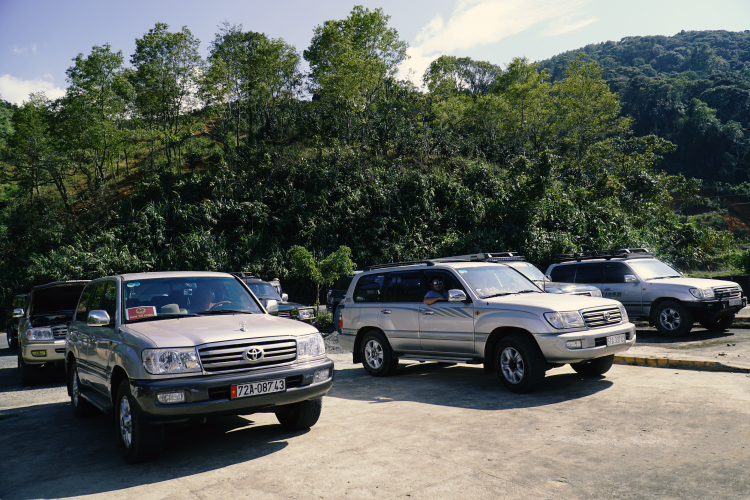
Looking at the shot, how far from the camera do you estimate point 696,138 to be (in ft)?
247

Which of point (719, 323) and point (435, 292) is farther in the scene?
point (719, 323)

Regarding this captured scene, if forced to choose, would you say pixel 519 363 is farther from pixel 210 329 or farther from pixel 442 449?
pixel 210 329

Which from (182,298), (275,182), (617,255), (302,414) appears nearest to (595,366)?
(302,414)

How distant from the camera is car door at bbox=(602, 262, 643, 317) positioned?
496 inches

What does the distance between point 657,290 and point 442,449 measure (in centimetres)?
938

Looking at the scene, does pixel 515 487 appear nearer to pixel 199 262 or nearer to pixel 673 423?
pixel 673 423

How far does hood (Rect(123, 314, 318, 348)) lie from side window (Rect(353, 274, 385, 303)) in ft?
12.2

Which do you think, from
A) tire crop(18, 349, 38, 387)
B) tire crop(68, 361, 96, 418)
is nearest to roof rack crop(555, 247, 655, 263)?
tire crop(68, 361, 96, 418)

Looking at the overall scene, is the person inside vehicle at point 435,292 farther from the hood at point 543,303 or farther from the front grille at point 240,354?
the front grille at point 240,354

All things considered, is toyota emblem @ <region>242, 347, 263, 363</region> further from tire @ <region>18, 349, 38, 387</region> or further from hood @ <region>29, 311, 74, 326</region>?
tire @ <region>18, 349, 38, 387</region>

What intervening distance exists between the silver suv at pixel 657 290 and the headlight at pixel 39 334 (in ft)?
39.8

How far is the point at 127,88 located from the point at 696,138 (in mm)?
75258

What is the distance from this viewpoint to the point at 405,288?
9047 mm

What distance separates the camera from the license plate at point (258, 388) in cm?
485
